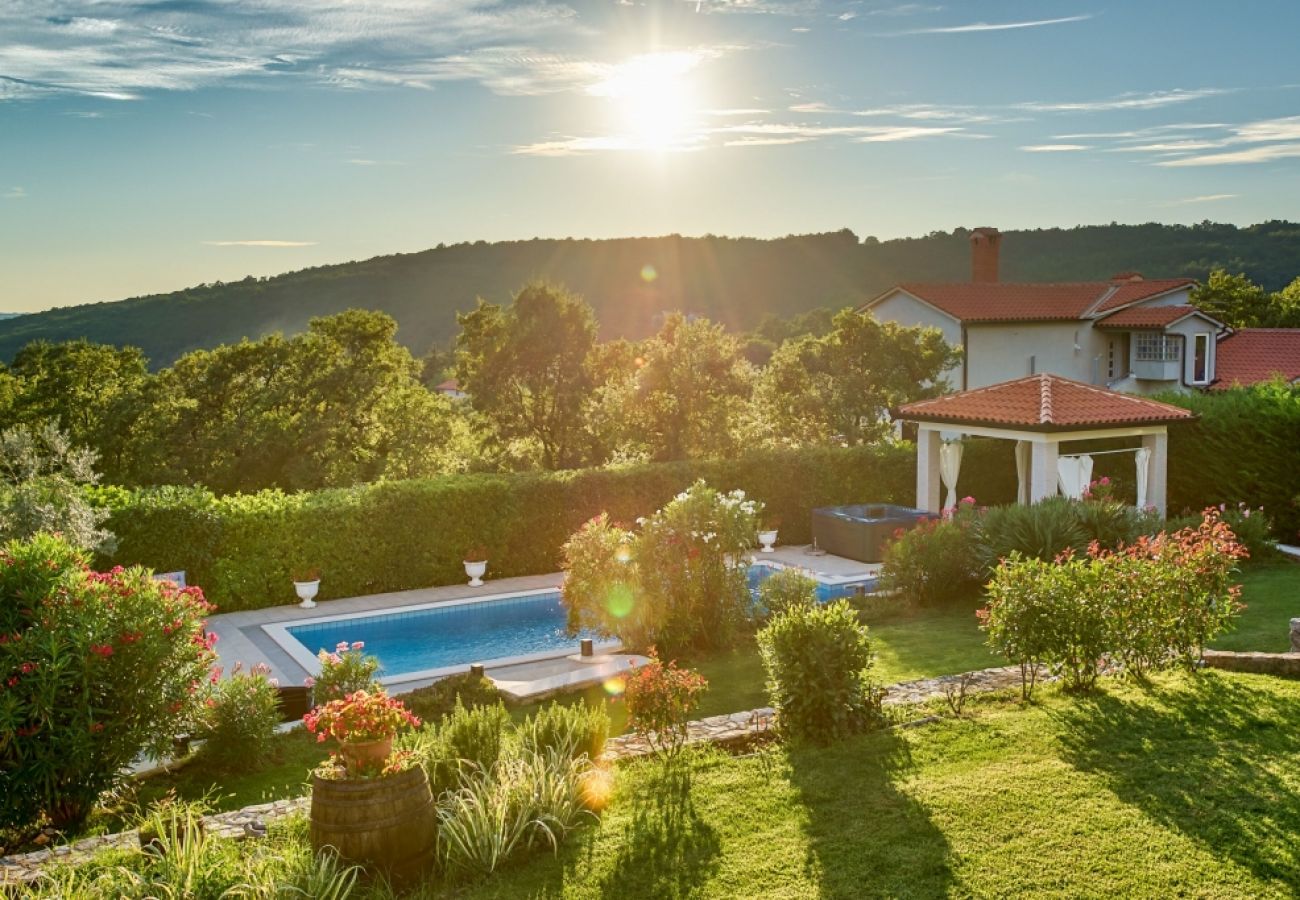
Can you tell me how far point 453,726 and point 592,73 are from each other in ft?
40.7

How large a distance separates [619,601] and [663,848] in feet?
23.2

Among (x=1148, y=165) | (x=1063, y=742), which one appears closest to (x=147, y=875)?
(x=1063, y=742)

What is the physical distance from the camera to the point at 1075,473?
19406 millimetres

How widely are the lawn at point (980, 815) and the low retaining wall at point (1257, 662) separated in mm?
1267

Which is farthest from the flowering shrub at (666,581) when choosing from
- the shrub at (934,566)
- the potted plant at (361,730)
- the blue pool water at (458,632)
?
the potted plant at (361,730)

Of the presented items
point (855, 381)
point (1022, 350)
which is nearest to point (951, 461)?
point (855, 381)

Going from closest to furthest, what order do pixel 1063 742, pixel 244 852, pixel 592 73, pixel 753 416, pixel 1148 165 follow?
pixel 244 852 < pixel 1063 742 < pixel 592 73 < pixel 753 416 < pixel 1148 165

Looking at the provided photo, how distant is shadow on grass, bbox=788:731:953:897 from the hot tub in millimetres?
11484

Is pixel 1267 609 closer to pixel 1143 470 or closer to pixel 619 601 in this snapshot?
pixel 1143 470

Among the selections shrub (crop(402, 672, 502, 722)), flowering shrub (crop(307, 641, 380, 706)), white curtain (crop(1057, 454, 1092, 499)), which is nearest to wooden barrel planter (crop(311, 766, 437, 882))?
flowering shrub (crop(307, 641, 380, 706))

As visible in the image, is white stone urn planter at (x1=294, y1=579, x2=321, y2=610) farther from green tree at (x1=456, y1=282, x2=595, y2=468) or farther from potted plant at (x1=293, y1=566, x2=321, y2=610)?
green tree at (x1=456, y1=282, x2=595, y2=468)

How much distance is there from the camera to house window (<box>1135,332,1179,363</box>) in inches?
1567

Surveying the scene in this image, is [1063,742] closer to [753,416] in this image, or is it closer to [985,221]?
[753,416]

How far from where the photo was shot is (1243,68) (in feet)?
84.0
